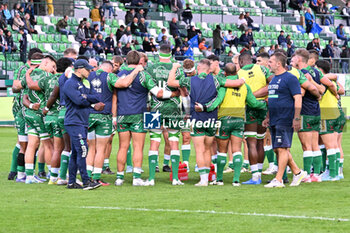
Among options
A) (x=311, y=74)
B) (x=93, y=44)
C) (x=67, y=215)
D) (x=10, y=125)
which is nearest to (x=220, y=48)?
(x=93, y=44)

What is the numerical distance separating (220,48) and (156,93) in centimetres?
2290

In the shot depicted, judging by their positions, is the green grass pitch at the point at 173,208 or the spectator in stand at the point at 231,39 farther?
the spectator in stand at the point at 231,39

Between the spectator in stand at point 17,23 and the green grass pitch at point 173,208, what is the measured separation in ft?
57.7

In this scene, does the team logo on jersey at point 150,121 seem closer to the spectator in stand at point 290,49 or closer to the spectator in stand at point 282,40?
the spectator in stand at point 290,49

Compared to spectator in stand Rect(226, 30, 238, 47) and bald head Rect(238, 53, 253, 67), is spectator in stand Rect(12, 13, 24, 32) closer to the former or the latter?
spectator in stand Rect(226, 30, 238, 47)

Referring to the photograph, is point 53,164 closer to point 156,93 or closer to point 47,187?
point 47,187

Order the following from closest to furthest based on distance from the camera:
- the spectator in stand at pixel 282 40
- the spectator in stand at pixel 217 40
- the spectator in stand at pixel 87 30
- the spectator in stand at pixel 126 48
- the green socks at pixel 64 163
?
the green socks at pixel 64 163, the spectator in stand at pixel 126 48, the spectator in stand at pixel 87 30, the spectator in stand at pixel 217 40, the spectator in stand at pixel 282 40

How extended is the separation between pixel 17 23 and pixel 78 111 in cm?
1904

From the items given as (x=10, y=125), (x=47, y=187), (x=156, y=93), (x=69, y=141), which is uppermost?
(x=156, y=93)

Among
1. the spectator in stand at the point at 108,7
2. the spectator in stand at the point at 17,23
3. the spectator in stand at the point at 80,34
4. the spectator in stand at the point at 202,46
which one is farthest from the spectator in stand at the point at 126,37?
the spectator in stand at the point at 17,23

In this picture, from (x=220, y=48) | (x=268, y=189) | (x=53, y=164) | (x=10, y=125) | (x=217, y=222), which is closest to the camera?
(x=217, y=222)

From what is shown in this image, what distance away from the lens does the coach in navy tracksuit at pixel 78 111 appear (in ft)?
36.9

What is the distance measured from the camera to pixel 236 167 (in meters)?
12.1

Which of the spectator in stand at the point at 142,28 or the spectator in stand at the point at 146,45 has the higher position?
the spectator in stand at the point at 142,28
